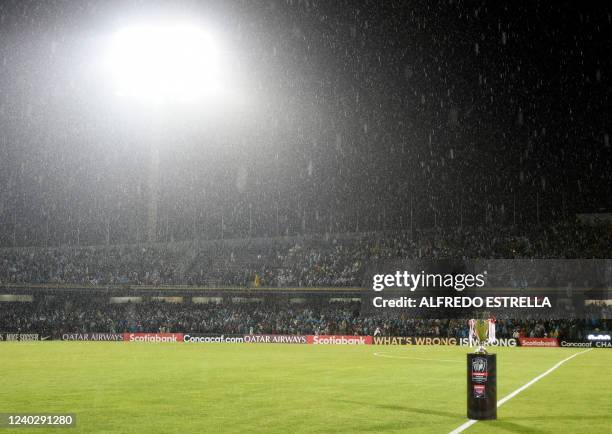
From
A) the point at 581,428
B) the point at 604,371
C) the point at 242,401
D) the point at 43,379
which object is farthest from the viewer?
the point at 604,371

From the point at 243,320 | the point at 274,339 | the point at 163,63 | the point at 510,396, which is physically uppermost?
the point at 163,63

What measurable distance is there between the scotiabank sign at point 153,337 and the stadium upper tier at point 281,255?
8.43 metres

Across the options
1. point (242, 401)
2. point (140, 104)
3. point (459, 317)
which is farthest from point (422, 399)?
point (140, 104)

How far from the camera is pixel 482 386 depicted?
11.6 metres

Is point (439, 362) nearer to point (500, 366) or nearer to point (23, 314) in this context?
point (500, 366)

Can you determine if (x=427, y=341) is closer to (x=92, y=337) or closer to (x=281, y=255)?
(x=281, y=255)

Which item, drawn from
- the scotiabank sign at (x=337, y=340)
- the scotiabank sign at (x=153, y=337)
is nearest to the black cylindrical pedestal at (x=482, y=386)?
the scotiabank sign at (x=337, y=340)

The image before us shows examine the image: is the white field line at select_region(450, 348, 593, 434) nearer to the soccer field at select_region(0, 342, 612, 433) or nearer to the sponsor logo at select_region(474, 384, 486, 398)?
the soccer field at select_region(0, 342, 612, 433)

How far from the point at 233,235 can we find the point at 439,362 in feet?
147

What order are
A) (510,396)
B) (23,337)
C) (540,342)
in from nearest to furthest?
(510,396), (540,342), (23,337)

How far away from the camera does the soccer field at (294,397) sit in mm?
11531

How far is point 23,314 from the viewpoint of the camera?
6575 centimetres

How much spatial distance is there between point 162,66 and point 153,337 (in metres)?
21.4

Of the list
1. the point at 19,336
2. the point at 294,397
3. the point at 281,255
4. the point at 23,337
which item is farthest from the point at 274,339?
the point at 294,397
